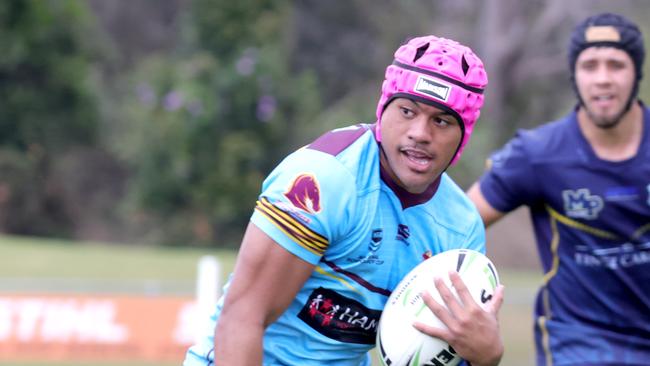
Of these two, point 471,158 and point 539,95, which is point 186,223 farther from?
point 539,95

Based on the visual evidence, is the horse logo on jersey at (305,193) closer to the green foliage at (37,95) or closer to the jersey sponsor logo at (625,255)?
the jersey sponsor logo at (625,255)

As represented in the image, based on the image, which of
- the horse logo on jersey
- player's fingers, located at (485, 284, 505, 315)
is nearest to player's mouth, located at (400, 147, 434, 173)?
the horse logo on jersey

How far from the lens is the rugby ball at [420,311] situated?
3.52 meters

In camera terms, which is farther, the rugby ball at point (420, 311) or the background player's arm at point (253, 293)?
the rugby ball at point (420, 311)

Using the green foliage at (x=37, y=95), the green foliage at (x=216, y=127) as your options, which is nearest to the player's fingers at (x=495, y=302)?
the green foliage at (x=216, y=127)

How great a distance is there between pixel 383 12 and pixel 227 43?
9.21m

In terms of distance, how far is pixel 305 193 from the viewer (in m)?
3.29

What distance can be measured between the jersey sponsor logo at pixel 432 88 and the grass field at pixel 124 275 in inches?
296

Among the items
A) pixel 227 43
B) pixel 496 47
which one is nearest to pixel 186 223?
pixel 227 43

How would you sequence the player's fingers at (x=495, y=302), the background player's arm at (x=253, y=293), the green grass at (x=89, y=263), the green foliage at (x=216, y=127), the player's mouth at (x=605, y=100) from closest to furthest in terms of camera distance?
the background player's arm at (x=253, y=293), the player's fingers at (x=495, y=302), the player's mouth at (x=605, y=100), the green grass at (x=89, y=263), the green foliage at (x=216, y=127)

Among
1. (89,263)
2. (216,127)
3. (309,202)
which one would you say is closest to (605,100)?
(309,202)

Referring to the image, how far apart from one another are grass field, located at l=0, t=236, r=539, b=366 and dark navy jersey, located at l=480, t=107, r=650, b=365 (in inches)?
238

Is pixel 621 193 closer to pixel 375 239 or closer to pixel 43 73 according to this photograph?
pixel 375 239

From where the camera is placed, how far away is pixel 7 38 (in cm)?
2220
